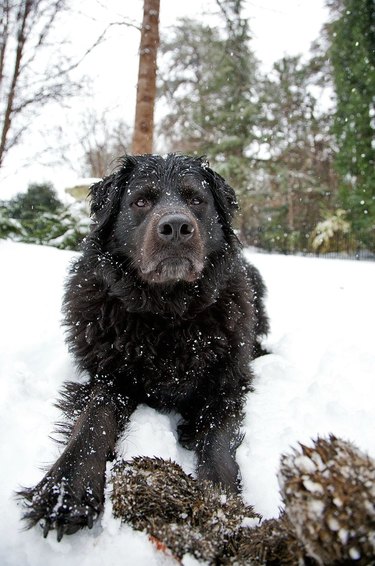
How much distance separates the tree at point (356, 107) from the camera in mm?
13055

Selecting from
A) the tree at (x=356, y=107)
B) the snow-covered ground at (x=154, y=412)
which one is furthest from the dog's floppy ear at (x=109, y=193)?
the tree at (x=356, y=107)

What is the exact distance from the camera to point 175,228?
236 centimetres

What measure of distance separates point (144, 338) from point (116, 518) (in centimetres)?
120

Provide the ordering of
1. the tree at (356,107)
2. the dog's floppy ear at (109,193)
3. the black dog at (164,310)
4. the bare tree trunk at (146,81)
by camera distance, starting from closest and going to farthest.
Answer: the black dog at (164,310), the dog's floppy ear at (109,193), the bare tree trunk at (146,81), the tree at (356,107)

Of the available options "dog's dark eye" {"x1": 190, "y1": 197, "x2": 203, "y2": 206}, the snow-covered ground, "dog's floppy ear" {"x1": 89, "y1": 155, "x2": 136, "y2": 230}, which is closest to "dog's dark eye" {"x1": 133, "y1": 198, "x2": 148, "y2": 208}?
"dog's floppy ear" {"x1": 89, "y1": 155, "x2": 136, "y2": 230}

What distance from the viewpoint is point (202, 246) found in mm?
2584

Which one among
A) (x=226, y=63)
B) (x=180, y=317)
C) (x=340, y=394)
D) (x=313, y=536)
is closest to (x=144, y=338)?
(x=180, y=317)

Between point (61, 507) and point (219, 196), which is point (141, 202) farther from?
point (61, 507)

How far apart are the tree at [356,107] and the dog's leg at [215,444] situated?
12.0 metres

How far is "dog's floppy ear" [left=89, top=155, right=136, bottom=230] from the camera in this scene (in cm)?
287

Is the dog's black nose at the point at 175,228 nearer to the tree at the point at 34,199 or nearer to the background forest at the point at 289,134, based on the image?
the background forest at the point at 289,134

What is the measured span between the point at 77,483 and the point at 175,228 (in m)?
1.42

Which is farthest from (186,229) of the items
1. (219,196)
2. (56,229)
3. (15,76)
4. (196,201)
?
(15,76)

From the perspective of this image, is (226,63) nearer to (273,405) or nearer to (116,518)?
(273,405)
